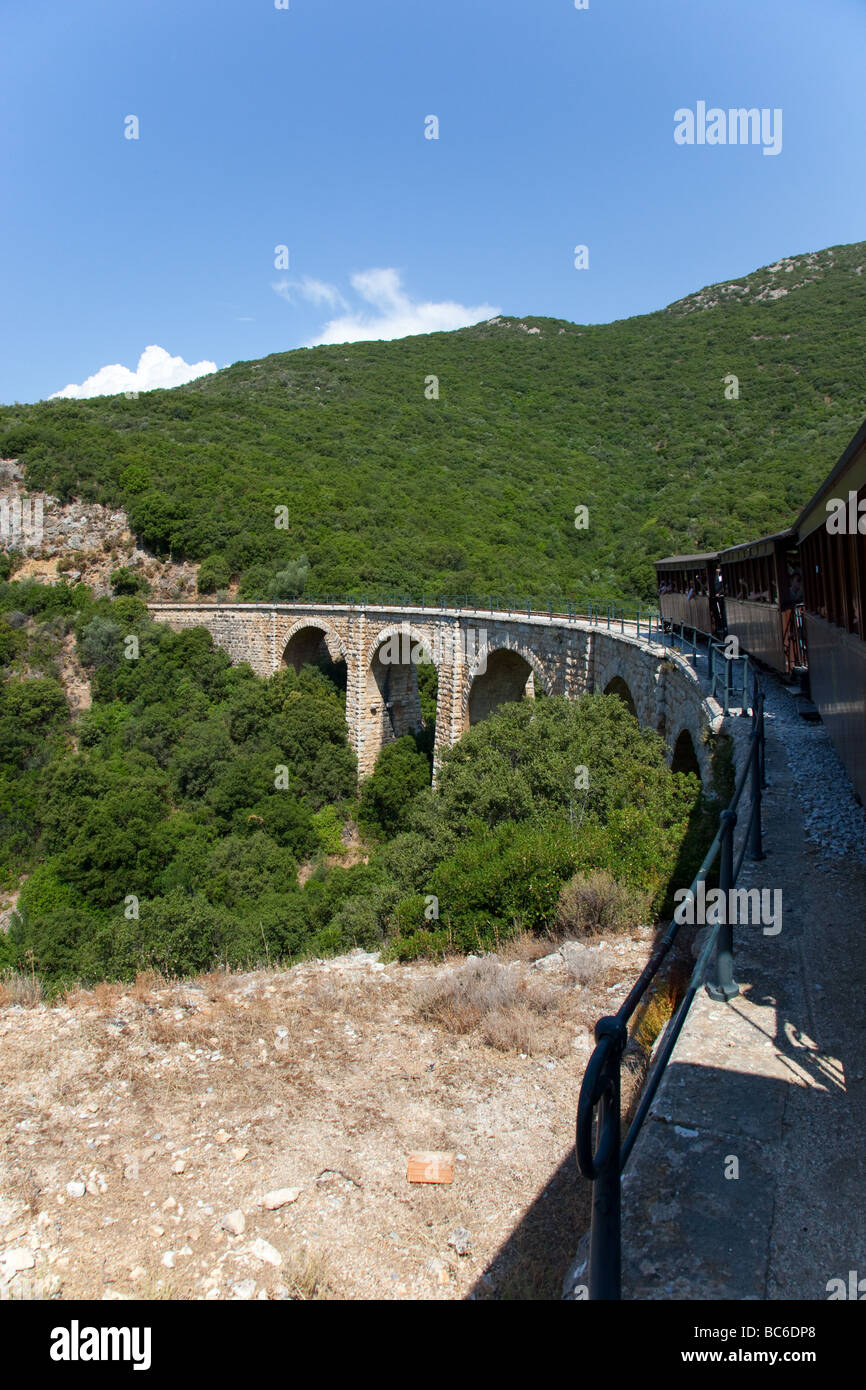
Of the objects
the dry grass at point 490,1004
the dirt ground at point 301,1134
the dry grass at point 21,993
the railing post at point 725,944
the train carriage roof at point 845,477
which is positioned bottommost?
the dry grass at point 21,993

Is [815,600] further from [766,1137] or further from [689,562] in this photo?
[689,562]

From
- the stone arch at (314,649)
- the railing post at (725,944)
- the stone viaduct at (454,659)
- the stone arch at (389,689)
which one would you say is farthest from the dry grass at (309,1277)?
the stone arch at (314,649)

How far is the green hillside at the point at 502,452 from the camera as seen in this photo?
39156 mm

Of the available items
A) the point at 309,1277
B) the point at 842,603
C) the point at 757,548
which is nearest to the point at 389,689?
the point at 757,548

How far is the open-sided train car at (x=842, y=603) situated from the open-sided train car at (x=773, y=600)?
2.48 metres

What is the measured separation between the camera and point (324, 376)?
257 ft

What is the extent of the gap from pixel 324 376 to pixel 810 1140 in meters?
84.0

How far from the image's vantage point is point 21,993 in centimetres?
741

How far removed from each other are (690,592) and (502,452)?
1787 inches

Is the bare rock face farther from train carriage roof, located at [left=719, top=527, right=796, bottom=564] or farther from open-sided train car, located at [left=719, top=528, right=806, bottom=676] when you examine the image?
open-sided train car, located at [left=719, top=528, right=806, bottom=676]

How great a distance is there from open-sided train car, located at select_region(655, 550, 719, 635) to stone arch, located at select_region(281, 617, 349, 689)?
14.1m

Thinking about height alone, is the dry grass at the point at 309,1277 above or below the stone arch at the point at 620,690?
below

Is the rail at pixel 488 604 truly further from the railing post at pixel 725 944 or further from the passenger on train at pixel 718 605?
the railing post at pixel 725 944
